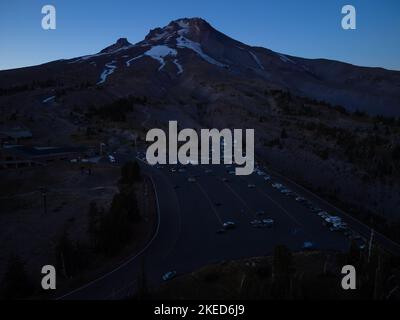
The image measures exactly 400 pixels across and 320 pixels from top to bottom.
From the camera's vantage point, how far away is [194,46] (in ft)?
431

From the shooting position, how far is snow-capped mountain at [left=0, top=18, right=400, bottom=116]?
8950 centimetres

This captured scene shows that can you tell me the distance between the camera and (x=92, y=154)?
1678 inches

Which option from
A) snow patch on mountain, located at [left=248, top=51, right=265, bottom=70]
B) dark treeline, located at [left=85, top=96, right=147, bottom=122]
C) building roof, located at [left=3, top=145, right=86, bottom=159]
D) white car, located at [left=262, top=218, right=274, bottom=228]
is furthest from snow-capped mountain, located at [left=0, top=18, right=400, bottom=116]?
white car, located at [left=262, top=218, right=274, bottom=228]

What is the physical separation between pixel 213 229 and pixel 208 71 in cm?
8239

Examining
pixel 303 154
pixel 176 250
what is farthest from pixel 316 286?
pixel 303 154

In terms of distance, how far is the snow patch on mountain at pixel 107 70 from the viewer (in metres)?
96.4

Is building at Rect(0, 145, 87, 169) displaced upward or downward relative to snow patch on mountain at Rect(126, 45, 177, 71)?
downward

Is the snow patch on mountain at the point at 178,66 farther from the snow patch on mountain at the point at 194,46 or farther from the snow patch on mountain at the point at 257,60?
the snow patch on mountain at the point at 257,60

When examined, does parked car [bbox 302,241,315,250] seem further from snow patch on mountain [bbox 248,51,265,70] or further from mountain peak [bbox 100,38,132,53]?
mountain peak [bbox 100,38,132,53]

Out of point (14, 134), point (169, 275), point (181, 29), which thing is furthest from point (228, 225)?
point (181, 29)

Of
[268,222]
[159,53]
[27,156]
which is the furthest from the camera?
[159,53]

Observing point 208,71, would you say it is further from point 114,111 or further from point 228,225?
point 228,225
